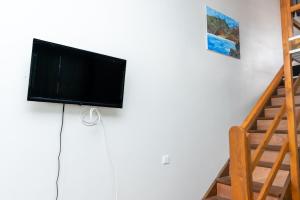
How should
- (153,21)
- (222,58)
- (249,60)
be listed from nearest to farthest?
(153,21)
(222,58)
(249,60)

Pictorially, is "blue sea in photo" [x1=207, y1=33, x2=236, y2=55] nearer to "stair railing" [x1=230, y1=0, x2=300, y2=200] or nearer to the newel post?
"stair railing" [x1=230, y1=0, x2=300, y2=200]

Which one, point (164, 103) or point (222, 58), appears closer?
point (164, 103)

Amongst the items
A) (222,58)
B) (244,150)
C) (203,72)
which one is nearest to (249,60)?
(222,58)

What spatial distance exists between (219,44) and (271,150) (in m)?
1.57

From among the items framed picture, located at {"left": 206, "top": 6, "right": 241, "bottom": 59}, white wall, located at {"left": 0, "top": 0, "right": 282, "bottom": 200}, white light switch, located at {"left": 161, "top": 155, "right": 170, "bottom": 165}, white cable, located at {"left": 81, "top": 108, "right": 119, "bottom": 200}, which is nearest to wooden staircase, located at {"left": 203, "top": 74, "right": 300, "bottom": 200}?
white wall, located at {"left": 0, "top": 0, "right": 282, "bottom": 200}

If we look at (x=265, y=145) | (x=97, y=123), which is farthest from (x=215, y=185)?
(x=97, y=123)

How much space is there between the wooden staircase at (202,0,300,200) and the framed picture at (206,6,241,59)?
106 centimetres

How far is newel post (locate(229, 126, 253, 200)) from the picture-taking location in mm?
1703

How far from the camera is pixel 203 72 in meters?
3.19

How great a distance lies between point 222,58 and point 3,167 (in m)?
2.94

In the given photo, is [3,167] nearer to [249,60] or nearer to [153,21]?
[153,21]

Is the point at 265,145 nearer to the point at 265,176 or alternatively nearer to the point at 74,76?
the point at 265,176

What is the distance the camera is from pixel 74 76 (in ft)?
6.37

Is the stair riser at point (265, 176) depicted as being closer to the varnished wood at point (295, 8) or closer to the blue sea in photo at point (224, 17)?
the varnished wood at point (295, 8)
